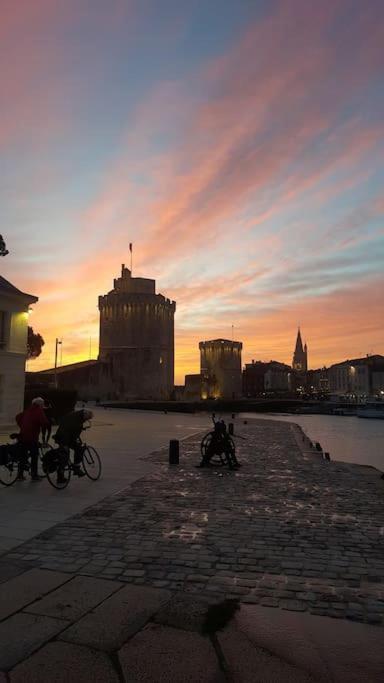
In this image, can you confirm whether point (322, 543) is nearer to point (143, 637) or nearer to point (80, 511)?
point (143, 637)

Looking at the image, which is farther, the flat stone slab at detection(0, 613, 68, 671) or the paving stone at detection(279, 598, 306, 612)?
the paving stone at detection(279, 598, 306, 612)

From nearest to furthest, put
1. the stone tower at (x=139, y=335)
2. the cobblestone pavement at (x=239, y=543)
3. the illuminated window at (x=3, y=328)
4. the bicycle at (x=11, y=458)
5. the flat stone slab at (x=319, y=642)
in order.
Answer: the flat stone slab at (x=319, y=642)
the cobblestone pavement at (x=239, y=543)
the bicycle at (x=11, y=458)
the illuminated window at (x=3, y=328)
the stone tower at (x=139, y=335)

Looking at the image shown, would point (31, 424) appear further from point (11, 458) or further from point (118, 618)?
point (118, 618)

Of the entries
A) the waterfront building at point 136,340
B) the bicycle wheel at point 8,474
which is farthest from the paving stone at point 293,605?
the waterfront building at point 136,340

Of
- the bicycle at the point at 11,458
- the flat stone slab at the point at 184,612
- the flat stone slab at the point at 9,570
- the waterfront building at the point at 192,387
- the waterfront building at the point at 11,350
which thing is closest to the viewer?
the flat stone slab at the point at 184,612

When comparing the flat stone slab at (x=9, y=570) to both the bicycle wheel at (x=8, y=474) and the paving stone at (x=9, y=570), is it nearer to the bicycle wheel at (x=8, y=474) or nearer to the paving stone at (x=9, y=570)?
the paving stone at (x=9, y=570)

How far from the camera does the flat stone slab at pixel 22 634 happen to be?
3.51 m

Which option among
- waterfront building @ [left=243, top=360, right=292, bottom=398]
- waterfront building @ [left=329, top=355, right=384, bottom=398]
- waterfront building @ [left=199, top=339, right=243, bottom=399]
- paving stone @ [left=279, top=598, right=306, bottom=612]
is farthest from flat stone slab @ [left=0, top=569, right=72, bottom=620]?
waterfront building @ [left=243, top=360, right=292, bottom=398]

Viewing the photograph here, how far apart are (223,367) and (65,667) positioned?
A: 11986 cm

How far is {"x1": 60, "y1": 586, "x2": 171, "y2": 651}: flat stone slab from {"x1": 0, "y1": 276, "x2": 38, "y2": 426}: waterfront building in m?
20.3

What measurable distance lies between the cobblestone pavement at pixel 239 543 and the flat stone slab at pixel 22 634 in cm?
118

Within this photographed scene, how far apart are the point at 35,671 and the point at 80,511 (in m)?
4.91

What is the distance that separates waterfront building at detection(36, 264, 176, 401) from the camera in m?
79.2

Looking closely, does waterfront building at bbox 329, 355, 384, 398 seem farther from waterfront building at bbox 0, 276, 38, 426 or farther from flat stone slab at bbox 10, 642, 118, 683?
flat stone slab at bbox 10, 642, 118, 683
